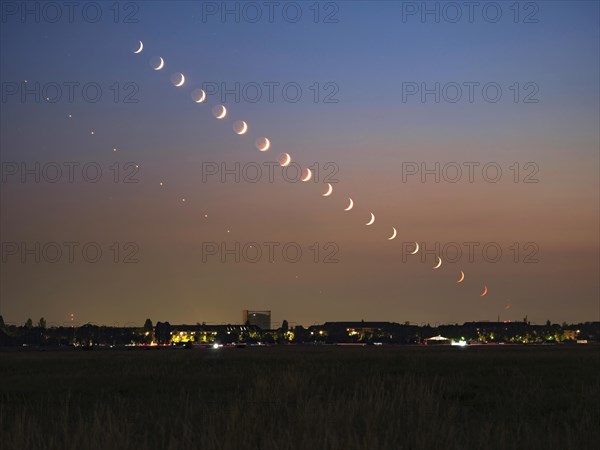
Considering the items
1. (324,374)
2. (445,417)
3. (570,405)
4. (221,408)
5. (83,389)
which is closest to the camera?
(445,417)

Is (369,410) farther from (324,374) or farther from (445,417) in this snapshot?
(324,374)

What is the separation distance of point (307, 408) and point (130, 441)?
11.2 feet

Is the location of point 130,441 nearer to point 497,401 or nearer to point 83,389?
point 497,401

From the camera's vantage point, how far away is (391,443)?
40.5 feet

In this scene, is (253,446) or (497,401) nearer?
(253,446)

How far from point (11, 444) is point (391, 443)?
5540 millimetres

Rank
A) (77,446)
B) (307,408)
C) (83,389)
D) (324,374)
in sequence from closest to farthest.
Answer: (77,446) → (307,408) → (83,389) → (324,374)

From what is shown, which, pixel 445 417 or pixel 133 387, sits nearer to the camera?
pixel 445 417

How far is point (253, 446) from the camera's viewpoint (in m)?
12.3

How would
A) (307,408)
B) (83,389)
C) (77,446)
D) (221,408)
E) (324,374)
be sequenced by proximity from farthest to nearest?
1. (324,374)
2. (83,389)
3. (221,408)
4. (307,408)
5. (77,446)

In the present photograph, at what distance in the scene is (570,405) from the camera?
19859mm

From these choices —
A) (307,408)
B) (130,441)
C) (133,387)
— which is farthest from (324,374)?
(130,441)

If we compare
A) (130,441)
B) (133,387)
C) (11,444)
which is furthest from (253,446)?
(133,387)

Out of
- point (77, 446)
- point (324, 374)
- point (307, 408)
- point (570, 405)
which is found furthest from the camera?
point (324, 374)
